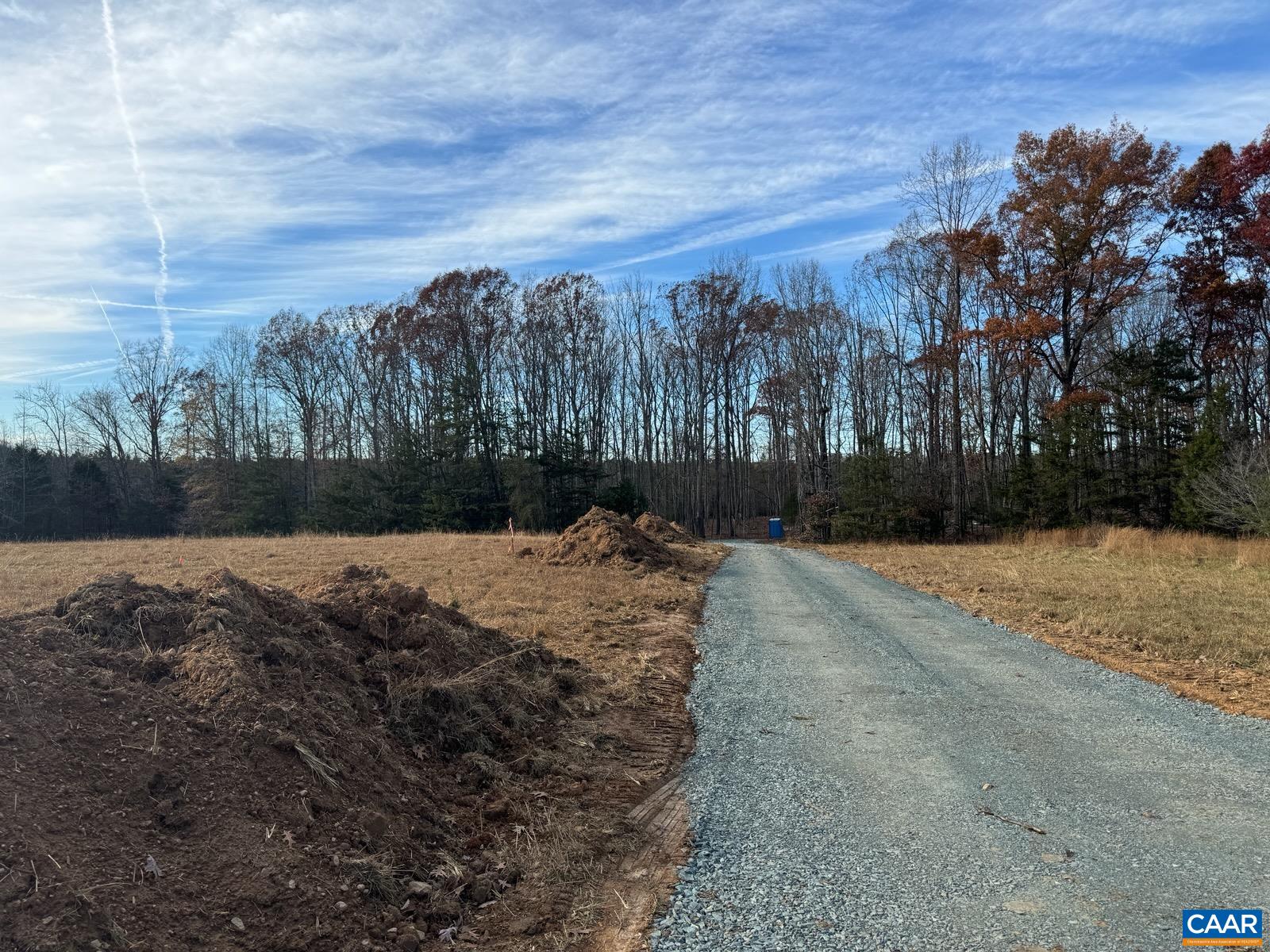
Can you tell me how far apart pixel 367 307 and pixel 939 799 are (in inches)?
1950

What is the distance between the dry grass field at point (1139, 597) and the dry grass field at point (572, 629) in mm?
4982

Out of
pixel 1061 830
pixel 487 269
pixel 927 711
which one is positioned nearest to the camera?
pixel 1061 830

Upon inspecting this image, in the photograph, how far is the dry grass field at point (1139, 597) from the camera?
25.8 ft

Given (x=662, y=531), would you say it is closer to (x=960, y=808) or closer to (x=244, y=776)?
(x=960, y=808)

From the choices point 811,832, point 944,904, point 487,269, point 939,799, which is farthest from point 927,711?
point 487,269

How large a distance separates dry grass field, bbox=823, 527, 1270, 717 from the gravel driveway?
911 millimetres

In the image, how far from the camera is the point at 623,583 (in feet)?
49.3

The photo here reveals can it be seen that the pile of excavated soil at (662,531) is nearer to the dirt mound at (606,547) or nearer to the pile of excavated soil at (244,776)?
the dirt mound at (606,547)

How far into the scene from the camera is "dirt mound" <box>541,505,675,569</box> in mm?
17562

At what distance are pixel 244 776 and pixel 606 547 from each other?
14.1 m

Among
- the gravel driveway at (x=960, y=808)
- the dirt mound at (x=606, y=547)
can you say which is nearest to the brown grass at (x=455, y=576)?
the dirt mound at (x=606, y=547)

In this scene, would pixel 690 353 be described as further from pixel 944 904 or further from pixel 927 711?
pixel 944 904

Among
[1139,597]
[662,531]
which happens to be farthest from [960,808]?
[662,531]

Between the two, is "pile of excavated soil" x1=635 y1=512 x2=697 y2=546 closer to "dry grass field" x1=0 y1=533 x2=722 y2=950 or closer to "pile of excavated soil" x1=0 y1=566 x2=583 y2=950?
"dry grass field" x1=0 y1=533 x2=722 y2=950
